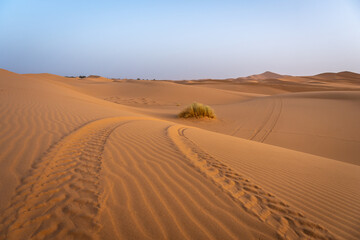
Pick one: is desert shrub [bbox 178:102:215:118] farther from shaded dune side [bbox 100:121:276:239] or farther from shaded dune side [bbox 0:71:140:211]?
shaded dune side [bbox 100:121:276:239]

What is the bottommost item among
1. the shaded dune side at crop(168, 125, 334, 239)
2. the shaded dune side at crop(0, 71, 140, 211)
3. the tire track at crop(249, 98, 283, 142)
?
the tire track at crop(249, 98, 283, 142)

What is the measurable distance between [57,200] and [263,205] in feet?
6.84

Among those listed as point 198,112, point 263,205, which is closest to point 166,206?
point 263,205

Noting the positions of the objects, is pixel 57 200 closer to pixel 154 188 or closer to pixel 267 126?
pixel 154 188

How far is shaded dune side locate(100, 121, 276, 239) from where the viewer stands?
1.58m

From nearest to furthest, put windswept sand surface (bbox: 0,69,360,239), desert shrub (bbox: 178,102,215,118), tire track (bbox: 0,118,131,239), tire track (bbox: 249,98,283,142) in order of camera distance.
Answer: tire track (bbox: 0,118,131,239) → windswept sand surface (bbox: 0,69,360,239) → tire track (bbox: 249,98,283,142) → desert shrub (bbox: 178,102,215,118)

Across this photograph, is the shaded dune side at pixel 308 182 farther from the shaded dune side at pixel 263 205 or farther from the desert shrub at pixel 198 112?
the desert shrub at pixel 198 112

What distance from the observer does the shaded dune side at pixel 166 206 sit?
1585 millimetres

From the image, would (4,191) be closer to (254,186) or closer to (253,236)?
(253,236)

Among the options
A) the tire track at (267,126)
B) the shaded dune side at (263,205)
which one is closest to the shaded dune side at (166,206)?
the shaded dune side at (263,205)

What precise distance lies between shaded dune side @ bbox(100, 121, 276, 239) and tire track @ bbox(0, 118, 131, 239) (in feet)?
0.47

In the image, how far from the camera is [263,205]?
6.56 feet

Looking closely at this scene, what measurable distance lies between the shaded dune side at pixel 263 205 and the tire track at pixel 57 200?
144cm

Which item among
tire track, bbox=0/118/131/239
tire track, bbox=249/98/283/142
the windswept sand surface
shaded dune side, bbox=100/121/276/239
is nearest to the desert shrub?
tire track, bbox=249/98/283/142
